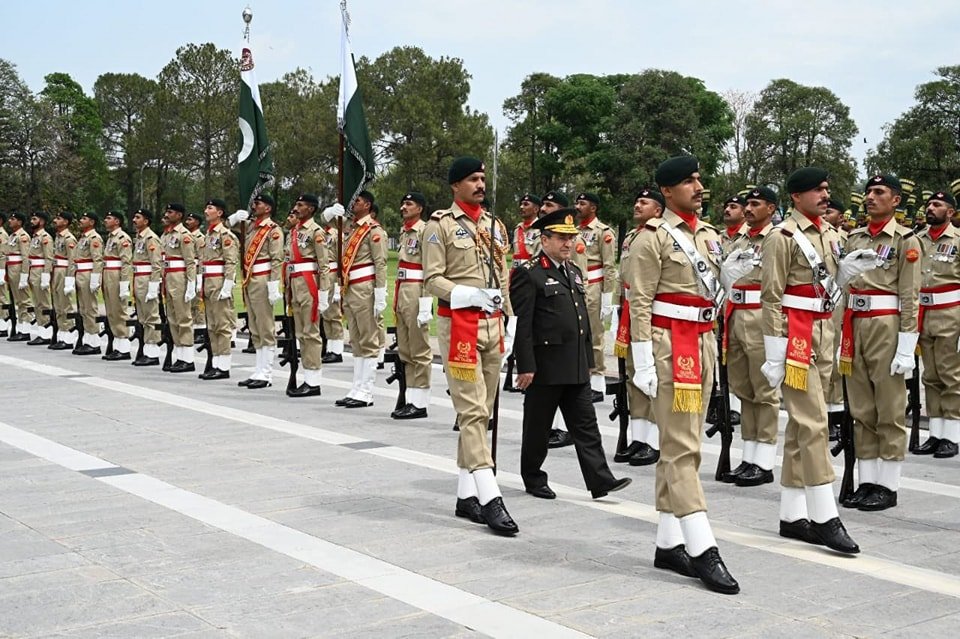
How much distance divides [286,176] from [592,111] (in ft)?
67.5

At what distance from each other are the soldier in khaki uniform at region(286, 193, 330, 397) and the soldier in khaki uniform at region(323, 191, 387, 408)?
1.71 feet

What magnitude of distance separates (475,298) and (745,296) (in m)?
2.65

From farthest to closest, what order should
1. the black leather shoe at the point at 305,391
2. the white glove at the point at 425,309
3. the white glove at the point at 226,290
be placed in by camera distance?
the white glove at the point at 226,290
the black leather shoe at the point at 305,391
the white glove at the point at 425,309

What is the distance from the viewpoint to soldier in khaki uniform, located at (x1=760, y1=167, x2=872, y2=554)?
648 cm

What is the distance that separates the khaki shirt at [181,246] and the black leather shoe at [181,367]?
121cm

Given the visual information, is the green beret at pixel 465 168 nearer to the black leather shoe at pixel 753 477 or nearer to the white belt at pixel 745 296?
the white belt at pixel 745 296

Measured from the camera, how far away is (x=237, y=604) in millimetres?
5453

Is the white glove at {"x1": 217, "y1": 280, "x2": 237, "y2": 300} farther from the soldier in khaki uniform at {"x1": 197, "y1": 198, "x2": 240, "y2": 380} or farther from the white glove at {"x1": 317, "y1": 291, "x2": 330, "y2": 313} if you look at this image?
the white glove at {"x1": 317, "y1": 291, "x2": 330, "y2": 313}

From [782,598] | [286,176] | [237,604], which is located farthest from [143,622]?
[286,176]

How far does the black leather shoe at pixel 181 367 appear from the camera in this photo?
52.5 feet

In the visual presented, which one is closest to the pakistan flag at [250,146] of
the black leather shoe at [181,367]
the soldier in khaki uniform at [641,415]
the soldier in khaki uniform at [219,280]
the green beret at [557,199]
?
the soldier in khaki uniform at [219,280]

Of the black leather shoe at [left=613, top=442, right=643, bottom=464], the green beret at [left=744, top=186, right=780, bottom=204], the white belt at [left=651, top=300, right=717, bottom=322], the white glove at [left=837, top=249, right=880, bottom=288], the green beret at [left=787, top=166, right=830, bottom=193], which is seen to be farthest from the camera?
the black leather shoe at [left=613, top=442, right=643, bottom=464]

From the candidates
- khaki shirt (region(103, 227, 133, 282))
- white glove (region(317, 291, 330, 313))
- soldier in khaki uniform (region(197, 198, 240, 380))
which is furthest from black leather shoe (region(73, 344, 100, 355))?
white glove (region(317, 291, 330, 313))

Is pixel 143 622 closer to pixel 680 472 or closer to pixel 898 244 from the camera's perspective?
pixel 680 472
